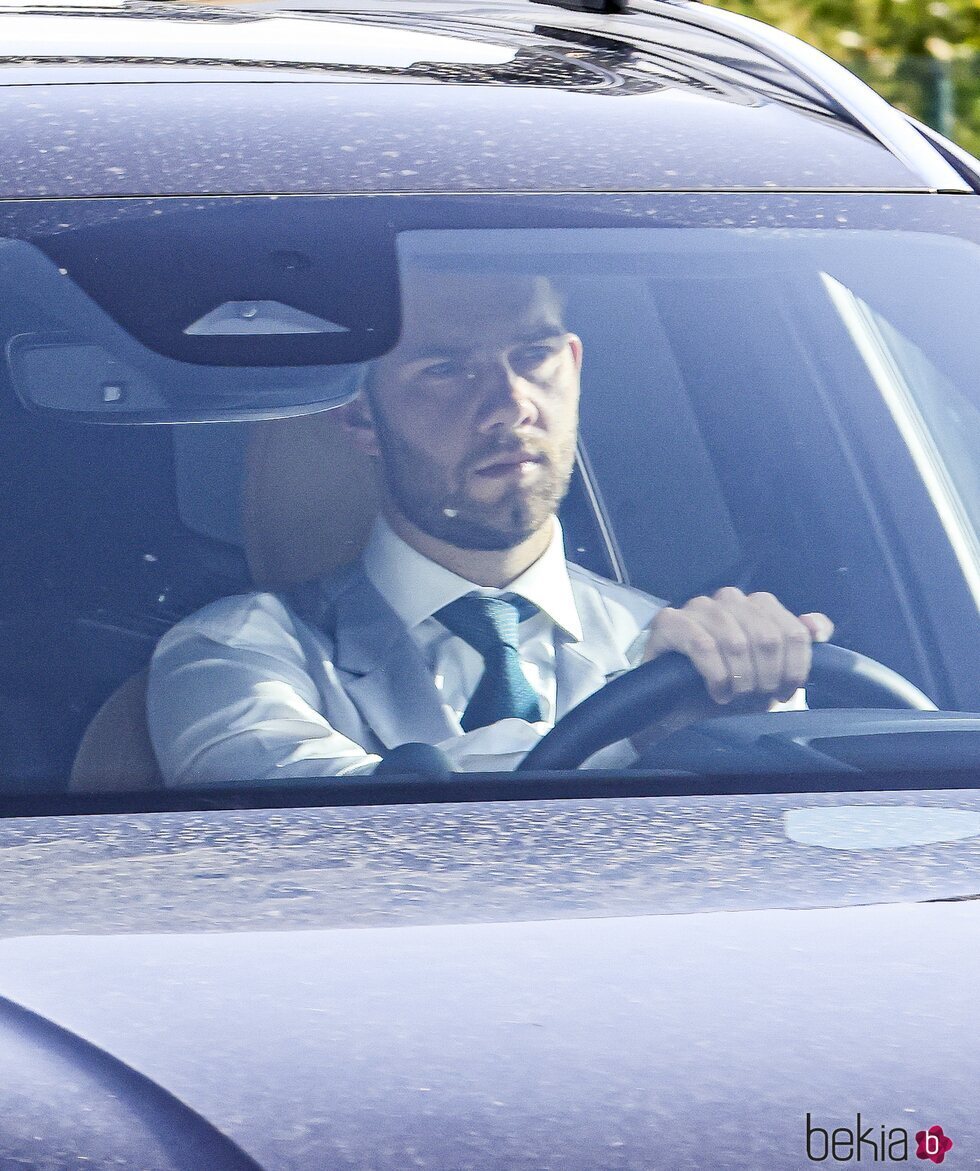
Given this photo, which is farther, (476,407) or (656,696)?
(476,407)

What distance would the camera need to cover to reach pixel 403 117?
1.92 meters

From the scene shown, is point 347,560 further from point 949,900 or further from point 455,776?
point 949,900

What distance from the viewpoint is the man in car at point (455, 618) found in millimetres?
1760

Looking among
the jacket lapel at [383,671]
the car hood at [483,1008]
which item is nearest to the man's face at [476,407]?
the jacket lapel at [383,671]

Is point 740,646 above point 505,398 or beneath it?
beneath

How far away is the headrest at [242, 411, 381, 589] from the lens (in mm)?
1884

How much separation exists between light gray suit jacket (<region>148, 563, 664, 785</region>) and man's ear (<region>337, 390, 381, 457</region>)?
128mm

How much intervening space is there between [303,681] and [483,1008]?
26.6 inches

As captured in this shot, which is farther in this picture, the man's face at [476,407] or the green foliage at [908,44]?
the green foliage at [908,44]

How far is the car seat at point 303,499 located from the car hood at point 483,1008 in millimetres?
505

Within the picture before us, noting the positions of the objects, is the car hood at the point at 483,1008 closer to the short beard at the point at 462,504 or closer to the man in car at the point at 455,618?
the man in car at the point at 455,618

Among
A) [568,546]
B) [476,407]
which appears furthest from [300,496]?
[568,546]

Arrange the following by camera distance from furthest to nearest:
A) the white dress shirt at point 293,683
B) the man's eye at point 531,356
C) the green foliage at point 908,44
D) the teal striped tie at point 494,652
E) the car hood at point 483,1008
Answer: the green foliage at point 908,44, the man's eye at point 531,356, the teal striped tie at point 494,652, the white dress shirt at point 293,683, the car hood at point 483,1008

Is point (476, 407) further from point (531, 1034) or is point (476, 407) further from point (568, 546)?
point (531, 1034)
